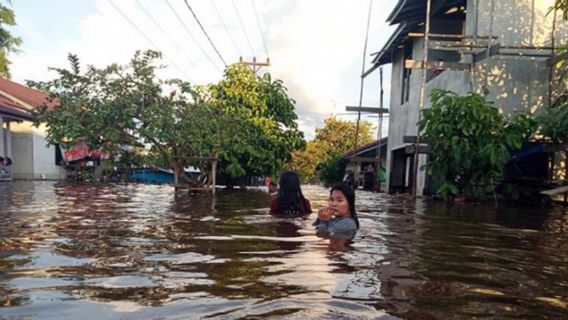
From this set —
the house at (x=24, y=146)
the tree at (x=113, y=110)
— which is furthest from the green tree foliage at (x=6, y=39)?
the tree at (x=113, y=110)

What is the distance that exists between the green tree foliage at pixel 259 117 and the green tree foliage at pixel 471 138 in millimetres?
8263

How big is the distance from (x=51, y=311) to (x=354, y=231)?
176 inches

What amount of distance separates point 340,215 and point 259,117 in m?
15.7

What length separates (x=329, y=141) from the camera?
50.8 metres

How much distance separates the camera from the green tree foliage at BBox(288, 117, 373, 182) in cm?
4962

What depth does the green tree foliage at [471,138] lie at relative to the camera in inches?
494

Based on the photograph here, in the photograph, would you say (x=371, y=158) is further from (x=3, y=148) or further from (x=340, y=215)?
(x=340, y=215)

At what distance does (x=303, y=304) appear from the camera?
311cm

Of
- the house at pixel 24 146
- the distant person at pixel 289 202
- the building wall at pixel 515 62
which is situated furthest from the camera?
the house at pixel 24 146

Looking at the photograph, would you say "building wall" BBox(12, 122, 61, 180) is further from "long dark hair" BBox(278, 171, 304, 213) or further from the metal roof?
"long dark hair" BBox(278, 171, 304, 213)

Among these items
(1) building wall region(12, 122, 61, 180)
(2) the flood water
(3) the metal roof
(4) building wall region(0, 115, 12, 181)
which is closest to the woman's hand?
(2) the flood water

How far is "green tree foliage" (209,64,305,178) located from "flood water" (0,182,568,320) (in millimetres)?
13249

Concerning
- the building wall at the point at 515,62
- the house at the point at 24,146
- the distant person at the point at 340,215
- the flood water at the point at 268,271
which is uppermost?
the building wall at the point at 515,62

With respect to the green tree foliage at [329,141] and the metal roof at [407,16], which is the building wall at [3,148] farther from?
the green tree foliage at [329,141]
